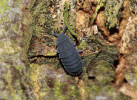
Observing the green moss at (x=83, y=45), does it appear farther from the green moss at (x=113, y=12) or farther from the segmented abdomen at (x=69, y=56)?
the green moss at (x=113, y=12)

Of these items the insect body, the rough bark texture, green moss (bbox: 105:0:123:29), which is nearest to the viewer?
the rough bark texture

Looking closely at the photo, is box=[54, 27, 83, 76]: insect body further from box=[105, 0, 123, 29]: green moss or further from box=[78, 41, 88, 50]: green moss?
box=[105, 0, 123, 29]: green moss

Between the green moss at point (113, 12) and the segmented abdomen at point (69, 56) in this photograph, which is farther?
the segmented abdomen at point (69, 56)

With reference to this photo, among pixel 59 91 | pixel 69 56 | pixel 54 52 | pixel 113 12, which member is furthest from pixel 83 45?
pixel 59 91

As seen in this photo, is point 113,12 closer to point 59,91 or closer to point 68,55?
point 68,55

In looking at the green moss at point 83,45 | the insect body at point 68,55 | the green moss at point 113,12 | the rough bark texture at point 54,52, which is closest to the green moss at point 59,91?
the rough bark texture at point 54,52

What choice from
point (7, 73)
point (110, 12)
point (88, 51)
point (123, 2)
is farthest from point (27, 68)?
point (123, 2)

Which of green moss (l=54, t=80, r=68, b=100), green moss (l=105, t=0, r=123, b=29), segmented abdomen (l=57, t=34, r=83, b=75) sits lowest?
green moss (l=54, t=80, r=68, b=100)

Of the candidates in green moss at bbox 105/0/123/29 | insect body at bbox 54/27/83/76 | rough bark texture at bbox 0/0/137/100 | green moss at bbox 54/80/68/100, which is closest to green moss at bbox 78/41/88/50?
rough bark texture at bbox 0/0/137/100
